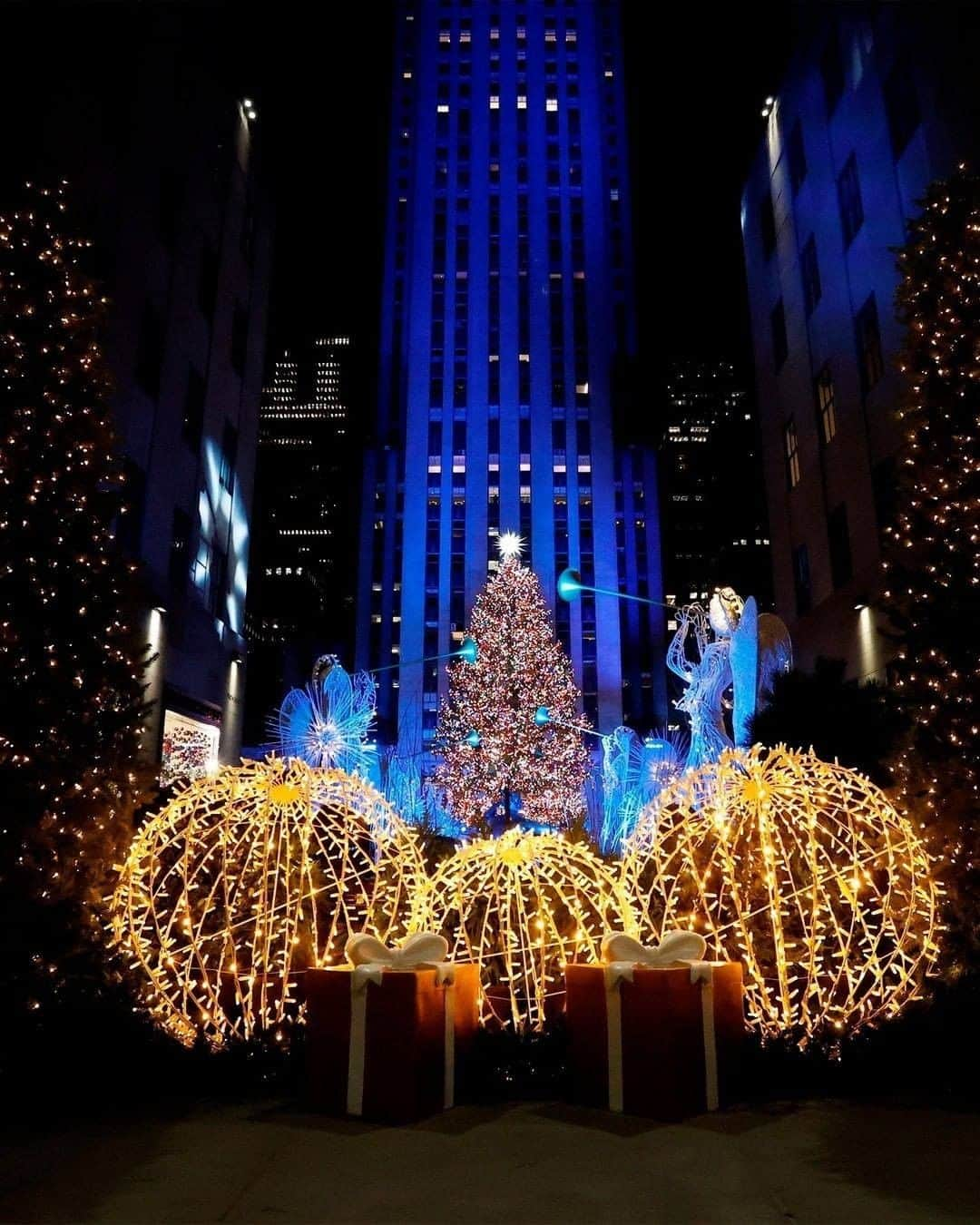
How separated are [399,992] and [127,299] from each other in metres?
15.5

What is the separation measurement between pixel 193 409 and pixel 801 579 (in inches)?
594

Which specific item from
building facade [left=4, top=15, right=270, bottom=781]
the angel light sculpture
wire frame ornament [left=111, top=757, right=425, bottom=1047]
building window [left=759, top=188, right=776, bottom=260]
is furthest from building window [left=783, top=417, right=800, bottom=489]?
wire frame ornament [left=111, top=757, right=425, bottom=1047]

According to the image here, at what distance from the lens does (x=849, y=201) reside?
56.4 ft

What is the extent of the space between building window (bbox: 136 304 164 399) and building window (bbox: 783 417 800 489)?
14.8m

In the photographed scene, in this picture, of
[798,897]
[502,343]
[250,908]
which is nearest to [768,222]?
[798,897]

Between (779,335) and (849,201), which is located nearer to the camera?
(849,201)

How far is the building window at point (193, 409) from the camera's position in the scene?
19.2 metres

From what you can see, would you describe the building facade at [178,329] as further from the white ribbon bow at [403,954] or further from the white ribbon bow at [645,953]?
the white ribbon bow at [645,953]

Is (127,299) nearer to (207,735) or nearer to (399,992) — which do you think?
(207,735)

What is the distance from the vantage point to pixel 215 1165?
3.97m

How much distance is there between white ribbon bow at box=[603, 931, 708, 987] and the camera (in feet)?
15.7

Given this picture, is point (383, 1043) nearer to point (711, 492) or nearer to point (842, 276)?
point (842, 276)

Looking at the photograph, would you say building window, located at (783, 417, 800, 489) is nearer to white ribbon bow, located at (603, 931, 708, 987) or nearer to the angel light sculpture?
the angel light sculpture

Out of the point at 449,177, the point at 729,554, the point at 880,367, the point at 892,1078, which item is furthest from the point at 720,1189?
the point at 729,554
